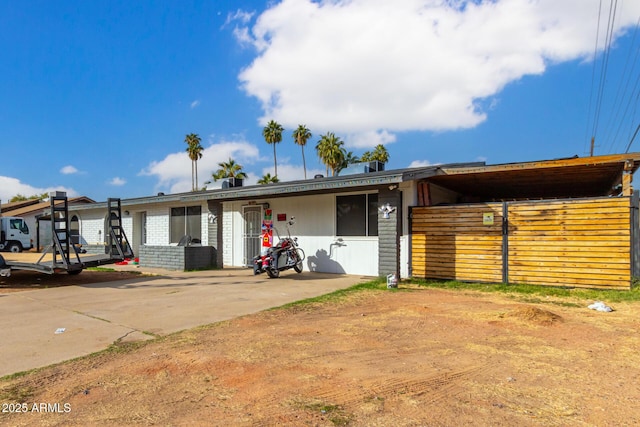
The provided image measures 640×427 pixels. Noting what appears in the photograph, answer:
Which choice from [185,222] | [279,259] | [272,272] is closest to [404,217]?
[279,259]

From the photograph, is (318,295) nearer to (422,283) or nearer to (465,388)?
(422,283)

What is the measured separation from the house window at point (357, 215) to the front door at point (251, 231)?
323 centimetres

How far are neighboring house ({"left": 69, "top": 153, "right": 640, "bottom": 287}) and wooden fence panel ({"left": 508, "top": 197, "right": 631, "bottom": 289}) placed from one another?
29 millimetres

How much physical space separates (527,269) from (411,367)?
626 cm

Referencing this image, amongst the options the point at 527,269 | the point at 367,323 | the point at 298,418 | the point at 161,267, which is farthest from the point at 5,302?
the point at 527,269

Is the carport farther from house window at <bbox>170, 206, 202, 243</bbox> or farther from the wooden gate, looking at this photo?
house window at <bbox>170, 206, 202, 243</bbox>

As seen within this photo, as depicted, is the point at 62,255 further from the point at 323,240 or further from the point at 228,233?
the point at 323,240

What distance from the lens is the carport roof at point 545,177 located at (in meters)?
8.49

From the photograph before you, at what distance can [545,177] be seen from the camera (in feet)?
35.2

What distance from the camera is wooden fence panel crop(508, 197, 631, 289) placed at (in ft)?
26.1

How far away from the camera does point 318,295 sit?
7.96 meters

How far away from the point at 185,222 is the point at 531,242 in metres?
11.9

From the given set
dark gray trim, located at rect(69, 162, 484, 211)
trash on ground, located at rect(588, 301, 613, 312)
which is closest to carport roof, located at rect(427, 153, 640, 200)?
dark gray trim, located at rect(69, 162, 484, 211)

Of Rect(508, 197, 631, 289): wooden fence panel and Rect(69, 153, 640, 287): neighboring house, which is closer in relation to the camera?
Rect(508, 197, 631, 289): wooden fence panel
